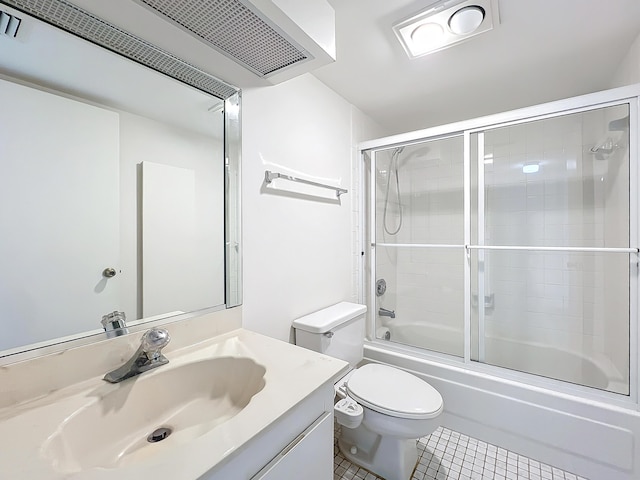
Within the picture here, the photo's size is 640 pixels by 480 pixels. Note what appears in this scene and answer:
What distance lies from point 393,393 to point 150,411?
3.42ft

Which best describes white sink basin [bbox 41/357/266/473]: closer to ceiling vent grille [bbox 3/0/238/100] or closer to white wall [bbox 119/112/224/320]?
white wall [bbox 119/112/224/320]

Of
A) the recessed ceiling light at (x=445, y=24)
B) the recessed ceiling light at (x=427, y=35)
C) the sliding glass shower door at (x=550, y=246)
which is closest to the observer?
the recessed ceiling light at (x=445, y=24)

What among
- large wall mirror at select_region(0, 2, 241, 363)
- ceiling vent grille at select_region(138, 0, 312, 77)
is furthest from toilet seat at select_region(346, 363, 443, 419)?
ceiling vent grille at select_region(138, 0, 312, 77)

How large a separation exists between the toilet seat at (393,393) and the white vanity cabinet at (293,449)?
0.48 m

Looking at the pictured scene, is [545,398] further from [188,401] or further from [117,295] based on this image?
[117,295]

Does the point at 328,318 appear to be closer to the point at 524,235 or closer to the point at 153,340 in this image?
the point at 153,340

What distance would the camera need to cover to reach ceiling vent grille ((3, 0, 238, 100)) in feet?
2.57

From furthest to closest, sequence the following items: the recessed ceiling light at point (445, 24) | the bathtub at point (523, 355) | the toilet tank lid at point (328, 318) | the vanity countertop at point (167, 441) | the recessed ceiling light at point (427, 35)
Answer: the bathtub at point (523, 355) < the toilet tank lid at point (328, 318) < the recessed ceiling light at point (427, 35) < the recessed ceiling light at point (445, 24) < the vanity countertop at point (167, 441)

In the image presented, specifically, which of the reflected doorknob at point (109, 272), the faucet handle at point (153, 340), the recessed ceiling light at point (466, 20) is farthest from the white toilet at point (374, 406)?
the recessed ceiling light at point (466, 20)

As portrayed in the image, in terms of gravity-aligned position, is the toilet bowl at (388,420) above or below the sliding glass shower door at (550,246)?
below

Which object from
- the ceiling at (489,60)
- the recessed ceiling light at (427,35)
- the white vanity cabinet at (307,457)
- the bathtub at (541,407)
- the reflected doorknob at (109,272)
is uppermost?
the ceiling at (489,60)

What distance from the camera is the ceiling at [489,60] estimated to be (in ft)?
4.14

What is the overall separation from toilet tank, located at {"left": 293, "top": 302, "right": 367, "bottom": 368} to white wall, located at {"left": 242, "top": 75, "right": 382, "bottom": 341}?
7 centimetres

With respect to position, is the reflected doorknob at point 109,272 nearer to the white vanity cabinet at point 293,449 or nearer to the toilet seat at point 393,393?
the white vanity cabinet at point 293,449
